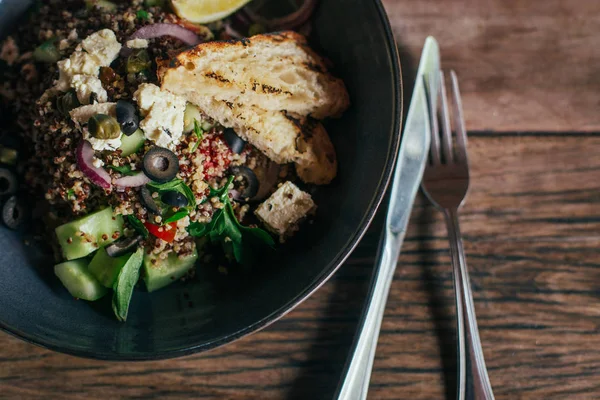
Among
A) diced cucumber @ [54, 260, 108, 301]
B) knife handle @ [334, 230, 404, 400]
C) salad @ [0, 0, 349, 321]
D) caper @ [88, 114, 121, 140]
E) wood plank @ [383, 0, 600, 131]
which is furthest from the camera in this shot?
wood plank @ [383, 0, 600, 131]

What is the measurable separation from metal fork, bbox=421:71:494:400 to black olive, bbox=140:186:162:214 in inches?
36.2

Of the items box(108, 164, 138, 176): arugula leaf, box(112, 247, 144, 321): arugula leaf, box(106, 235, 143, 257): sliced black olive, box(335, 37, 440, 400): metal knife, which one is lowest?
box(335, 37, 440, 400): metal knife

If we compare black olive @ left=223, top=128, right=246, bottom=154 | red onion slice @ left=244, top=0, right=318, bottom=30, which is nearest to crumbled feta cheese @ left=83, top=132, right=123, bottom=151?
black olive @ left=223, top=128, right=246, bottom=154

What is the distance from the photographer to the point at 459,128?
2018 millimetres

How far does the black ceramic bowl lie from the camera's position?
1557 mm

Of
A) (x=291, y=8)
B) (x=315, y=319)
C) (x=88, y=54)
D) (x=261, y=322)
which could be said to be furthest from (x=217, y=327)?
(x=291, y=8)

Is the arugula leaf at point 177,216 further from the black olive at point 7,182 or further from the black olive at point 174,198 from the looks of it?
the black olive at point 7,182

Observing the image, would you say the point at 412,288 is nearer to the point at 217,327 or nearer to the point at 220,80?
the point at 217,327

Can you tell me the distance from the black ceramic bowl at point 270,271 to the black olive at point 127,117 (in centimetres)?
54

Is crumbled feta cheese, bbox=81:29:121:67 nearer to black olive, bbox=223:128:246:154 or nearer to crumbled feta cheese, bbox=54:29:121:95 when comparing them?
crumbled feta cheese, bbox=54:29:121:95

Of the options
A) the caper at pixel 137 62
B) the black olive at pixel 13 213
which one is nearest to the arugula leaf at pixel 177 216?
the caper at pixel 137 62

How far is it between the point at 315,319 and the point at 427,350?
403 millimetres

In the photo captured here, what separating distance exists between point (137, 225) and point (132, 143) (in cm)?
25

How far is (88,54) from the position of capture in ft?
5.28
